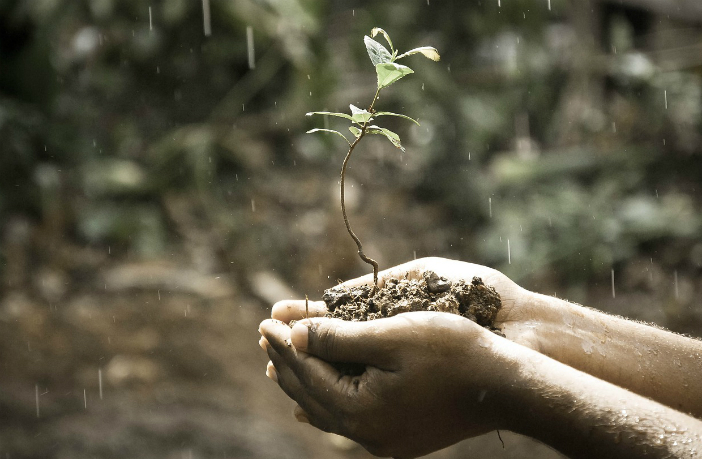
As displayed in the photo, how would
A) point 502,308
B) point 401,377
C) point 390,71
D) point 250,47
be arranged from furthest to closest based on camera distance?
point 250,47 < point 502,308 < point 390,71 < point 401,377

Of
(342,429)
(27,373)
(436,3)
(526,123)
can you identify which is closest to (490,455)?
(342,429)

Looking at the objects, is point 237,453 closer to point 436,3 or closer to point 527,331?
point 527,331

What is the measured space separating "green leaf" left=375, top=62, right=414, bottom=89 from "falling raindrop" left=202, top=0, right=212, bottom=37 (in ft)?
14.3

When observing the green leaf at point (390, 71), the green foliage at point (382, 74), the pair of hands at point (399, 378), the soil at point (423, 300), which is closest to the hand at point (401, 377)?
the pair of hands at point (399, 378)

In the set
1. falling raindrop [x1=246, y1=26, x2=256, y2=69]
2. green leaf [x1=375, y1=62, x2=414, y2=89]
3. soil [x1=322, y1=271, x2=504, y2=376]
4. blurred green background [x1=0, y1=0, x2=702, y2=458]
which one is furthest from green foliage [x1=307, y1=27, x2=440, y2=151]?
falling raindrop [x1=246, y1=26, x2=256, y2=69]

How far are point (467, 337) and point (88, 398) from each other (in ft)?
10.1

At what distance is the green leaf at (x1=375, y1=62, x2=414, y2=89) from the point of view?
4.52 ft

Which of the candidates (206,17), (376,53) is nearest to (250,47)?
(206,17)

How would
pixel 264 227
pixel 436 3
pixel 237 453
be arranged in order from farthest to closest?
pixel 436 3 → pixel 264 227 → pixel 237 453

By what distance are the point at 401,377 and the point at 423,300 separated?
264 millimetres

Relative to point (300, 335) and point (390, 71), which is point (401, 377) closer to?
point (300, 335)

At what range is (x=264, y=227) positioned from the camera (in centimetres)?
496

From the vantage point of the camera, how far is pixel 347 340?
1.30 meters

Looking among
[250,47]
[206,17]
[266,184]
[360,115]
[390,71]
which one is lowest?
[266,184]
